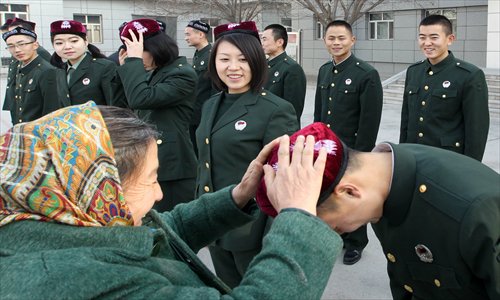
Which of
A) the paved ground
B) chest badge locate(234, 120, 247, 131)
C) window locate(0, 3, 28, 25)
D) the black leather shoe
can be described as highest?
window locate(0, 3, 28, 25)

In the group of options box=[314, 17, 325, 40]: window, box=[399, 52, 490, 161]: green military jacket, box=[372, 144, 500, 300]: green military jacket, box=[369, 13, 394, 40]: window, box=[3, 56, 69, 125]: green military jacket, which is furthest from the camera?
box=[314, 17, 325, 40]: window

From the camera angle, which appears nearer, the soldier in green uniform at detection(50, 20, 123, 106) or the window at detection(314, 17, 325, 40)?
the soldier in green uniform at detection(50, 20, 123, 106)

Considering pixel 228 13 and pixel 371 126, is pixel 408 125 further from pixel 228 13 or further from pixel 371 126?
pixel 228 13

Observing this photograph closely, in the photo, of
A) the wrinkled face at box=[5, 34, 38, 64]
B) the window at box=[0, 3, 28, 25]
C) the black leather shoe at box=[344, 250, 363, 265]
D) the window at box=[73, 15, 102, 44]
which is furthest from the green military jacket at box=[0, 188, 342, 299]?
the window at box=[73, 15, 102, 44]

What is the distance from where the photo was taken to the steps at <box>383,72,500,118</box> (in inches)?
423

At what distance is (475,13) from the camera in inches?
720

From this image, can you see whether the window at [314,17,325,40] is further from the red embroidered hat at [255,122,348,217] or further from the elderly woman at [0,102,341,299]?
the elderly woman at [0,102,341,299]

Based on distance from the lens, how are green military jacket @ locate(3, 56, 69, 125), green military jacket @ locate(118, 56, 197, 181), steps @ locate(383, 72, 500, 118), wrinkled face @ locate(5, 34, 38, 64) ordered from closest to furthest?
green military jacket @ locate(118, 56, 197, 181) < green military jacket @ locate(3, 56, 69, 125) < wrinkled face @ locate(5, 34, 38, 64) < steps @ locate(383, 72, 500, 118)

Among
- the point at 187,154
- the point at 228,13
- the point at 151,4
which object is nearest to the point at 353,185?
the point at 187,154

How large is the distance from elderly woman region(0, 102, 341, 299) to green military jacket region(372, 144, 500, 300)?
40 cm

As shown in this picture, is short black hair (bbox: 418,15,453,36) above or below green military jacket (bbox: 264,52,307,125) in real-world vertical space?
above

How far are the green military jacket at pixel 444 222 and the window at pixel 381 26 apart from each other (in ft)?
67.2

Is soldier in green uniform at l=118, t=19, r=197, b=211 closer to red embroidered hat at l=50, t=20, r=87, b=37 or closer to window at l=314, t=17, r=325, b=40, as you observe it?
red embroidered hat at l=50, t=20, r=87, b=37

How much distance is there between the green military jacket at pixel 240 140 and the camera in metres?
2.47
